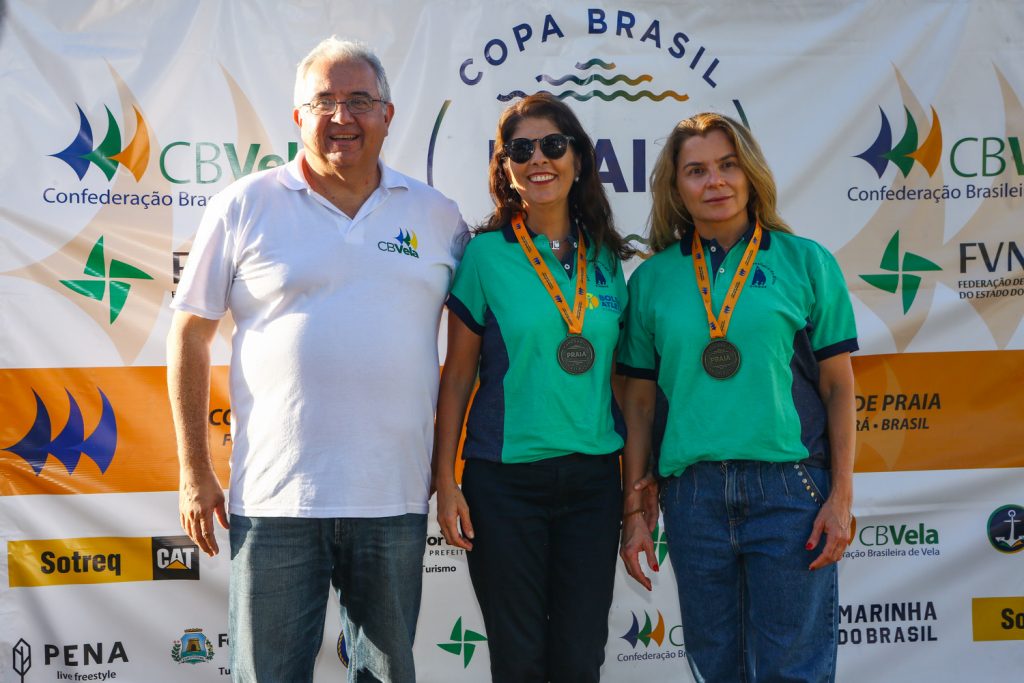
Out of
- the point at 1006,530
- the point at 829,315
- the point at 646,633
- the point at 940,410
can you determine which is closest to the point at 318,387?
the point at 829,315

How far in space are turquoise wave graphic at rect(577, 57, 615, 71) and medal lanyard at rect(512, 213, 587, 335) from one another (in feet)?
4.57

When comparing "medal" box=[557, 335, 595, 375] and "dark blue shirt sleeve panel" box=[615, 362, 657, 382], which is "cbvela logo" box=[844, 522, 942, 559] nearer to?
"dark blue shirt sleeve panel" box=[615, 362, 657, 382]

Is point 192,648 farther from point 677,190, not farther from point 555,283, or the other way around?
point 677,190

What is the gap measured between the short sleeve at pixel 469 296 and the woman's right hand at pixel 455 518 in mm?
426

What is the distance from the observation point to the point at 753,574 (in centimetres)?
228

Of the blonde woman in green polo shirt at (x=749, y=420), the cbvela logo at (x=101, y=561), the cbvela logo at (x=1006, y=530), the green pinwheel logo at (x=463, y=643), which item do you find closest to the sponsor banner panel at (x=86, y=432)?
the cbvela logo at (x=101, y=561)

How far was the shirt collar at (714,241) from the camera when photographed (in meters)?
2.38

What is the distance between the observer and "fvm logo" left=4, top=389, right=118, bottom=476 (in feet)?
11.5

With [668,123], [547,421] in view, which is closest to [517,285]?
[547,421]

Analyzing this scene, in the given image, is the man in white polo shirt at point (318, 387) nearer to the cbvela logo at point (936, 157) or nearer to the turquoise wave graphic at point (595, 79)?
the turquoise wave graphic at point (595, 79)

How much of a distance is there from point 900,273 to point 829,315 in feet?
5.65

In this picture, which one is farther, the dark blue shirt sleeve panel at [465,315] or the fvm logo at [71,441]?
the fvm logo at [71,441]

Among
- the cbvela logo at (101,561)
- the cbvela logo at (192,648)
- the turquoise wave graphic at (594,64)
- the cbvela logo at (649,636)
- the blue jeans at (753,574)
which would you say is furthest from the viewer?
the cbvela logo at (649,636)

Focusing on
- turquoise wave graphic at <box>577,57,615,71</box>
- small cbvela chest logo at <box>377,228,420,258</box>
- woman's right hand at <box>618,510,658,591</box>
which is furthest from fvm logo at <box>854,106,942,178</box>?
small cbvela chest logo at <box>377,228,420,258</box>
